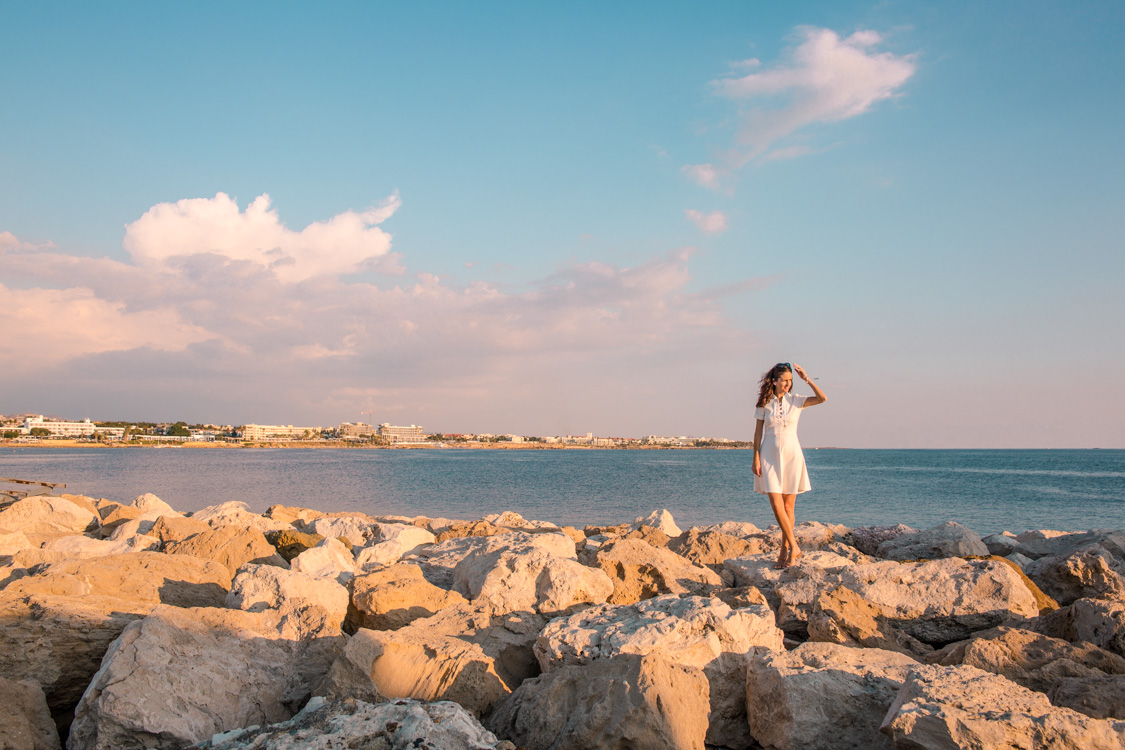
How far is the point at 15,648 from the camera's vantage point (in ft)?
11.9

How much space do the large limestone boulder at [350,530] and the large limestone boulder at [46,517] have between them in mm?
3700

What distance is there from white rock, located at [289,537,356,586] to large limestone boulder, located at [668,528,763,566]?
3614mm

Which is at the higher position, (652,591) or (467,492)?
(652,591)

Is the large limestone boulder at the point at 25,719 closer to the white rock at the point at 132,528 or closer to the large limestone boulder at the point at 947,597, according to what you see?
the large limestone boulder at the point at 947,597

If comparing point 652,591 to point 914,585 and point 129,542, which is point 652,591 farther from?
point 129,542

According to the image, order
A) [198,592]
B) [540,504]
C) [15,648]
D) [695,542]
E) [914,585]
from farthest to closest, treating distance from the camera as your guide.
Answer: [540,504] < [695,542] < [198,592] < [914,585] < [15,648]

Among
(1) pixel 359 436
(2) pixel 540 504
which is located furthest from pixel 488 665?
(1) pixel 359 436

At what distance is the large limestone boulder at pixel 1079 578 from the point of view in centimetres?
532

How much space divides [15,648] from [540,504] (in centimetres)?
2251

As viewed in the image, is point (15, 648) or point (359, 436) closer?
point (15, 648)

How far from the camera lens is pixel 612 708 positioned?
2871 millimetres

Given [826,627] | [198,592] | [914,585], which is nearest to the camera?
[826,627]

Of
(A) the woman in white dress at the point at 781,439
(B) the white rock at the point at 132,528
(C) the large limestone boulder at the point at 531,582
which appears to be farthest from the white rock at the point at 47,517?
(A) the woman in white dress at the point at 781,439

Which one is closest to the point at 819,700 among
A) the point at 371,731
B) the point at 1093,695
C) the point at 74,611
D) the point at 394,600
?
the point at 1093,695
